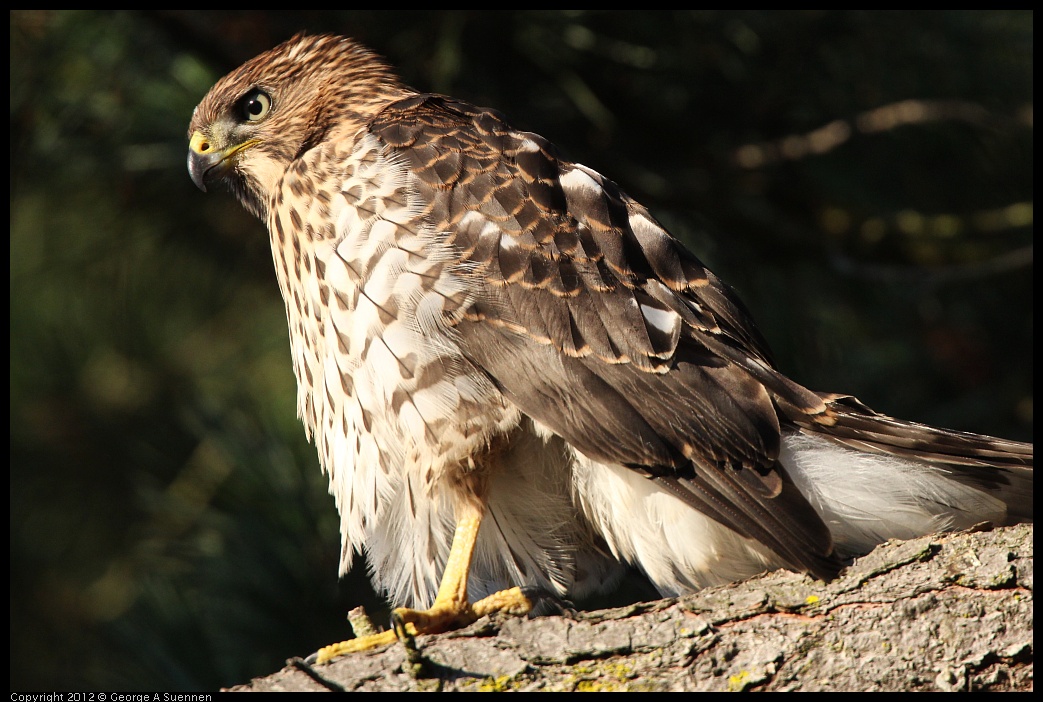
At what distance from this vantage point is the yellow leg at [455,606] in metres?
2.39

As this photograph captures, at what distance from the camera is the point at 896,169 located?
4699 mm

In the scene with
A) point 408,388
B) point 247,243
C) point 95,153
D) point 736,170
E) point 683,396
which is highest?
point 95,153

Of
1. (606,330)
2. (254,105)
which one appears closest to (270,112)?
(254,105)

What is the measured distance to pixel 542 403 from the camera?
2.45 meters

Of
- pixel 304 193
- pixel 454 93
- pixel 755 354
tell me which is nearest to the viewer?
pixel 755 354

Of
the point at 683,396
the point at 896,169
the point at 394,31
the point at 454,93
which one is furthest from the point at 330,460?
the point at 896,169

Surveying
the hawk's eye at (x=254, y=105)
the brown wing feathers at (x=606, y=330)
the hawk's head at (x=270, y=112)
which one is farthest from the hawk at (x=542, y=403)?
the hawk's eye at (x=254, y=105)

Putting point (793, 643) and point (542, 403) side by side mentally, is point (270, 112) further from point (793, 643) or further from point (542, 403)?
point (793, 643)

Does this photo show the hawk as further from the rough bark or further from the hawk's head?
the hawk's head

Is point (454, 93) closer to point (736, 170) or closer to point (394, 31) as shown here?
point (394, 31)

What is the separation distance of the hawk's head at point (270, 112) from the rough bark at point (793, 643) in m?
1.73

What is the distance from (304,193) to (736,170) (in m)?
2.04

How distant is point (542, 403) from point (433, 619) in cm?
59

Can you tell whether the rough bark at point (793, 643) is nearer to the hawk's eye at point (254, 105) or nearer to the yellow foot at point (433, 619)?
the yellow foot at point (433, 619)
